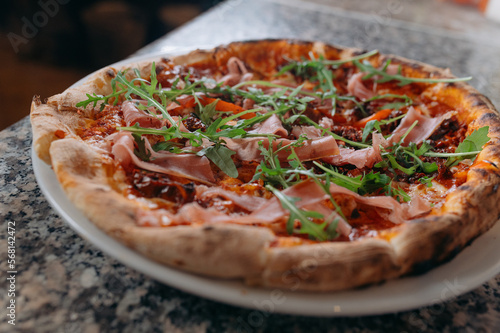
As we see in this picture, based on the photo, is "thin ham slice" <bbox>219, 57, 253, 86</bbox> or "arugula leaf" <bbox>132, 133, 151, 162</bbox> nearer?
"arugula leaf" <bbox>132, 133, 151, 162</bbox>

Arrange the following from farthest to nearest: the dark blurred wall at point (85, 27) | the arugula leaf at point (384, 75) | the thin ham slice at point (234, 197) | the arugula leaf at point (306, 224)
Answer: the dark blurred wall at point (85, 27)
the arugula leaf at point (384, 75)
the thin ham slice at point (234, 197)
the arugula leaf at point (306, 224)

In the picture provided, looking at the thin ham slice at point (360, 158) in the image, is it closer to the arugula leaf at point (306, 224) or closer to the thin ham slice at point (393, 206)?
the thin ham slice at point (393, 206)

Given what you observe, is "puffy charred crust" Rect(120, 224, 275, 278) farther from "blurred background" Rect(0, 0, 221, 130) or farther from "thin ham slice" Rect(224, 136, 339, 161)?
"blurred background" Rect(0, 0, 221, 130)

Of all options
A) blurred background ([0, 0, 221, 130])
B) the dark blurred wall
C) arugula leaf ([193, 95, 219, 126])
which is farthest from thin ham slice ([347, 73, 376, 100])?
the dark blurred wall

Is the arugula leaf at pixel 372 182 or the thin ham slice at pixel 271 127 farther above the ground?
the arugula leaf at pixel 372 182

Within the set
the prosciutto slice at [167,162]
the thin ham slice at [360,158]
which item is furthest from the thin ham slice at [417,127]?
the prosciutto slice at [167,162]

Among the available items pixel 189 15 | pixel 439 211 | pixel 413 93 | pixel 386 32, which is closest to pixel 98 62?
pixel 189 15

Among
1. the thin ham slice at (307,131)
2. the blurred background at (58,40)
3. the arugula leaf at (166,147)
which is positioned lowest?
the blurred background at (58,40)
